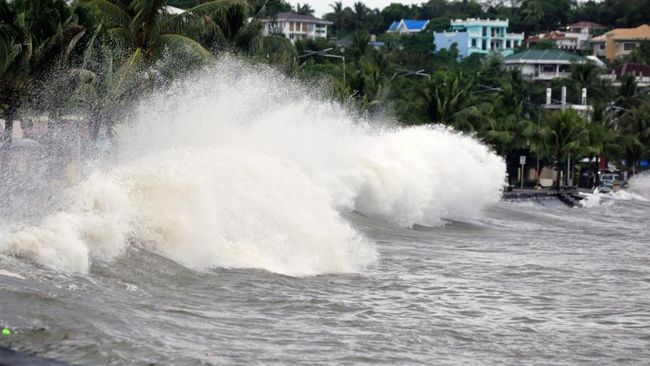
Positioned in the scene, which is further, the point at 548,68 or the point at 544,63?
the point at 548,68

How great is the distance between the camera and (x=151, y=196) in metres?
17.3

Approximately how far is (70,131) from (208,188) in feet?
39.3

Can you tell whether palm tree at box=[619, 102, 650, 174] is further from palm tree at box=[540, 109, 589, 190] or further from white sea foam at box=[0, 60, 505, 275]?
white sea foam at box=[0, 60, 505, 275]

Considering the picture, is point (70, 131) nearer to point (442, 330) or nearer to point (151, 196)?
point (151, 196)

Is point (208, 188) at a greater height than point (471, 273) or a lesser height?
greater

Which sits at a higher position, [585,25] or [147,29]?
[147,29]

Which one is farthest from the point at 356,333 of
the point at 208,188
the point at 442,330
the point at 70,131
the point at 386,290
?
the point at 70,131

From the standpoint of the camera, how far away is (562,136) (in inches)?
3078

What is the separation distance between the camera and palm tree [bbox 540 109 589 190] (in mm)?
77750

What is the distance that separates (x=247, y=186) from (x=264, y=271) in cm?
419

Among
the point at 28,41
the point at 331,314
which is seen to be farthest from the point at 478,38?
the point at 331,314

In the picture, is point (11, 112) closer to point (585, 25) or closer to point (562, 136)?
point (562, 136)

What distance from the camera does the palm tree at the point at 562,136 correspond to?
77750 millimetres

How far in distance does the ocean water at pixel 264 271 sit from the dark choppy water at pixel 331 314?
1.4 inches
